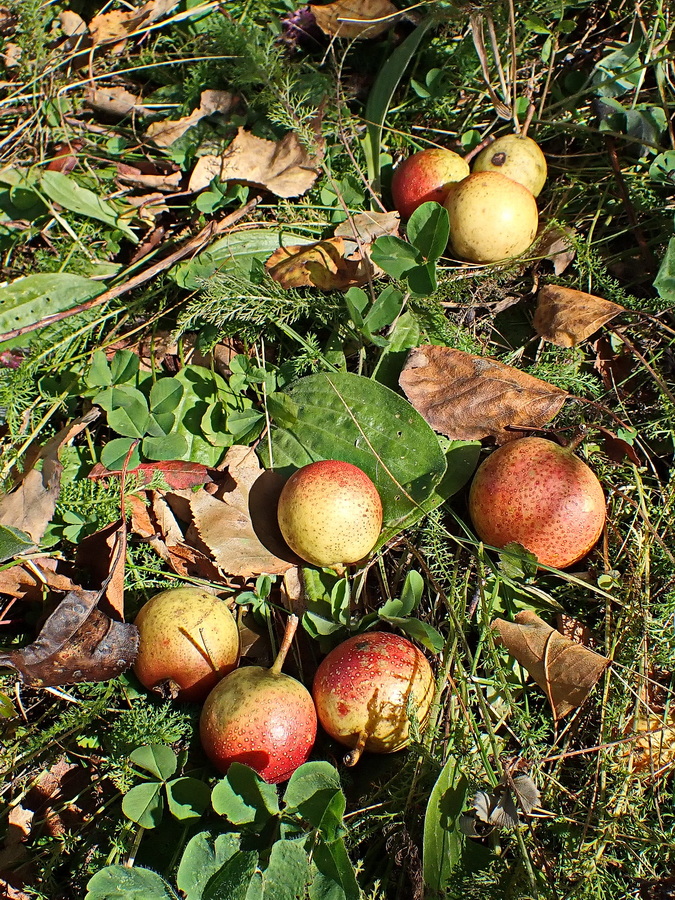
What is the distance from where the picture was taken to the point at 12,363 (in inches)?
110

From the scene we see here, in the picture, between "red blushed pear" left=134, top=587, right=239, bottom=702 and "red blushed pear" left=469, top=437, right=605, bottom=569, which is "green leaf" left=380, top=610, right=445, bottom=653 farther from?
"red blushed pear" left=134, top=587, right=239, bottom=702

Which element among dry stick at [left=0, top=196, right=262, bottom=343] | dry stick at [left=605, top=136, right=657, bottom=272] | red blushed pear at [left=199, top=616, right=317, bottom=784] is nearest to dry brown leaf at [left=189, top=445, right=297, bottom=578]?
red blushed pear at [left=199, top=616, right=317, bottom=784]

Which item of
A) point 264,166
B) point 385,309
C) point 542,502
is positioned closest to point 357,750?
point 542,502

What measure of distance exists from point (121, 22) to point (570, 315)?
8.93 feet

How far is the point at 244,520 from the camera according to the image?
2.53 m

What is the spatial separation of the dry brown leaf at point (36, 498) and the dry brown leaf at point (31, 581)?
4.5 inches

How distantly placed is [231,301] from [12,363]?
102 centimetres

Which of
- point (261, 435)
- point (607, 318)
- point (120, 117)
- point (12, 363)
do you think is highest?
point (120, 117)

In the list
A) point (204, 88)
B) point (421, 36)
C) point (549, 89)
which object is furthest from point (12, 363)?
point (549, 89)

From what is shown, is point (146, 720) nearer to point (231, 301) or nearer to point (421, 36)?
point (231, 301)

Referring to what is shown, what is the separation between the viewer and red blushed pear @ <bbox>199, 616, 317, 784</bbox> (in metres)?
2.03

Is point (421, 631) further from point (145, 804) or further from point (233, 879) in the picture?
point (145, 804)

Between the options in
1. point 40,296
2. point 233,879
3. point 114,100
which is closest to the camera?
point 233,879

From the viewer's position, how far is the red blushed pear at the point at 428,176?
2.82m
